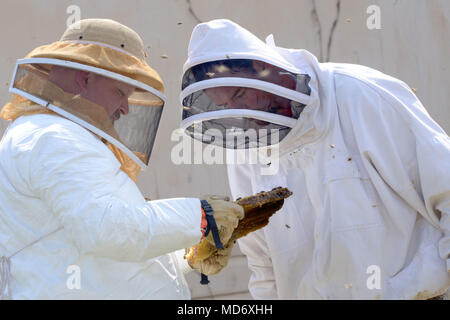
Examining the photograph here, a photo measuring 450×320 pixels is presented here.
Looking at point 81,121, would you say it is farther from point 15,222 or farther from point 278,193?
point 278,193

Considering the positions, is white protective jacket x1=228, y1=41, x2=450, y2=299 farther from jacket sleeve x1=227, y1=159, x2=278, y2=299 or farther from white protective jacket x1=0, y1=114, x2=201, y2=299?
white protective jacket x1=0, y1=114, x2=201, y2=299

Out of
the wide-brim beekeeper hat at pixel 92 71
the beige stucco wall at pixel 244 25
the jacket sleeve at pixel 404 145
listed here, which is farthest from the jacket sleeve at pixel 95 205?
the beige stucco wall at pixel 244 25

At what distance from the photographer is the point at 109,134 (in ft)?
7.92

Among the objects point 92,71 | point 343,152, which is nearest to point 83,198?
point 92,71

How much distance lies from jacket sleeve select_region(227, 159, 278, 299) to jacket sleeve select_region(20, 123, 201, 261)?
1.19 m

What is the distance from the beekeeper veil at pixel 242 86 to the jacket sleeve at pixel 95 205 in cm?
82

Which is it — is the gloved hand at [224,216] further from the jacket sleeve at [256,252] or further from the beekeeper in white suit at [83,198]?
the jacket sleeve at [256,252]

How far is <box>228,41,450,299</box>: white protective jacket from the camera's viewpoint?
2.79 meters

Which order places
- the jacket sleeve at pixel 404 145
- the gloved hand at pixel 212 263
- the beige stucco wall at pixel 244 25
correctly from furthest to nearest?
the beige stucco wall at pixel 244 25 < the gloved hand at pixel 212 263 < the jacket sleeve at pixel 404 145

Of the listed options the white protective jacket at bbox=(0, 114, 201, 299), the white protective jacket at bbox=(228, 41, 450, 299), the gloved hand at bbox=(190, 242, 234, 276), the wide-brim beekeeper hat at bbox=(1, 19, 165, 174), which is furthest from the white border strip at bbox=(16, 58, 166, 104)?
the gloved hand at bbox=(190, 242, 234, 276)

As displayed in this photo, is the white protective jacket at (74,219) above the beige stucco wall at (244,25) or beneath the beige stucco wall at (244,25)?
beneath

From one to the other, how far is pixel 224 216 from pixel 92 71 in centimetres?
76

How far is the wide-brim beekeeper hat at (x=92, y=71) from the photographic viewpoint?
7.70 ft

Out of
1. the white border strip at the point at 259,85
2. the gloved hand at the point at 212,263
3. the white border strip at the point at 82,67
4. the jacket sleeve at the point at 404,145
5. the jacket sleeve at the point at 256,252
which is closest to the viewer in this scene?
the white border strip at the point at 82,67
